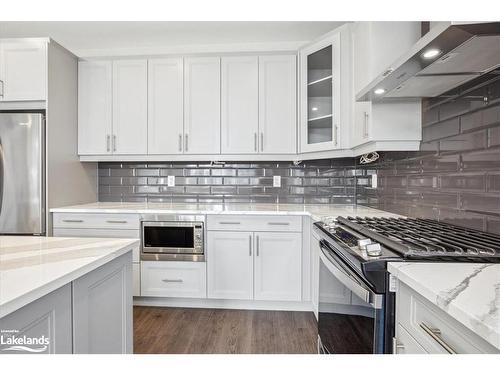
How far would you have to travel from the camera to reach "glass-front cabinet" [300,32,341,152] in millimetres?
2445

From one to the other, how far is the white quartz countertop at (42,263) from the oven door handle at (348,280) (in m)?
0.85

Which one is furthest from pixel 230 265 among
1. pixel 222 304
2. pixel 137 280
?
pixel 137 280

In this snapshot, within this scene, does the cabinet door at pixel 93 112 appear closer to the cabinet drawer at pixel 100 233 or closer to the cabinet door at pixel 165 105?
the cabinet door at pixel 165 105

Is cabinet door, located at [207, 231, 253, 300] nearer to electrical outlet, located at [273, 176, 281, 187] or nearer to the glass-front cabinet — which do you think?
electrical outlet, located at [273, 176, 281, 187]

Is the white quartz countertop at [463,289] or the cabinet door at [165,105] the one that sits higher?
the cabinet door at [165,105]

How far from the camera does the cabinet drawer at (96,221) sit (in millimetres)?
2539

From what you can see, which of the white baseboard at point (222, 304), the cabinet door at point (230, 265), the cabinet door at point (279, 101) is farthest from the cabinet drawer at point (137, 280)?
the cabinet door at point (279, 101)

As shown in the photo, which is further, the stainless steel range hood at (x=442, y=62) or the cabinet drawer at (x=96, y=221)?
the cabinet drawer at (x=96, y=221)

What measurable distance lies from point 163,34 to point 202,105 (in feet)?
2.18

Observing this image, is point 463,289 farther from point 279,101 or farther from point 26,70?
point 26,70

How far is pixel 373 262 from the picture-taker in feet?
3.03

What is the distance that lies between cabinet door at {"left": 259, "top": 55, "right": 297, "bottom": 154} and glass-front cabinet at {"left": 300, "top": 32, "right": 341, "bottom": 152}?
10cm

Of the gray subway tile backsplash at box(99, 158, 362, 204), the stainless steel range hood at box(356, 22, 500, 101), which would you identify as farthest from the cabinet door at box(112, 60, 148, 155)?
the stainless steel range hood at box(356, 22, 500, 101)
